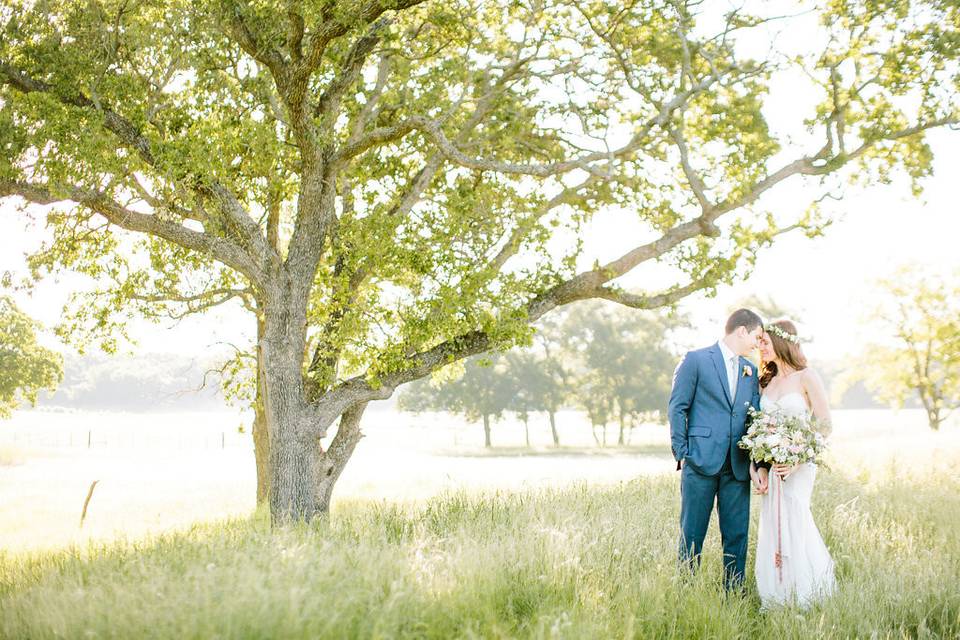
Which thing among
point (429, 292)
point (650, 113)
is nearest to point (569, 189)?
point (650, 113)

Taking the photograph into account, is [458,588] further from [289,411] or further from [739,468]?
[289,411]

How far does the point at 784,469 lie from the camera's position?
21.6 ft

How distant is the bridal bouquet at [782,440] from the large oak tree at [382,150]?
15.9 feet

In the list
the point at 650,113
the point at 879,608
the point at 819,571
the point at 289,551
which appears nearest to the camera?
the point at 289,551

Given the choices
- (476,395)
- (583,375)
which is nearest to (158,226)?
(476,395)

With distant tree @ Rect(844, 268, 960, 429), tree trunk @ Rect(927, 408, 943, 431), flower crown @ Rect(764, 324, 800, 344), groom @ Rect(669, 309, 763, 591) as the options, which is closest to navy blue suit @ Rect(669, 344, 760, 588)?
groom @ Rect(669, 309, 763, 591)

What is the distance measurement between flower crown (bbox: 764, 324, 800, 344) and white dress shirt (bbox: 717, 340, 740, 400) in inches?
21.5

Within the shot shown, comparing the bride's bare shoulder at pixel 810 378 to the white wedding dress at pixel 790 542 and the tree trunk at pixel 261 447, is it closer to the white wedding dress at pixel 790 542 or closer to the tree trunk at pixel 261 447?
the white wedding dress at pixel 790 542

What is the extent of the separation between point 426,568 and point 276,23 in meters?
7.87

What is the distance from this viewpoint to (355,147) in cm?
1096

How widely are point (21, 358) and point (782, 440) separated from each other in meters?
29.8

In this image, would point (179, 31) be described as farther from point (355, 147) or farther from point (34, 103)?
point (355, 147)

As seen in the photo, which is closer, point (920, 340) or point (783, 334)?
point (783, 334)

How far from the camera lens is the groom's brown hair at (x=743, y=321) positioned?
6.75 metres
